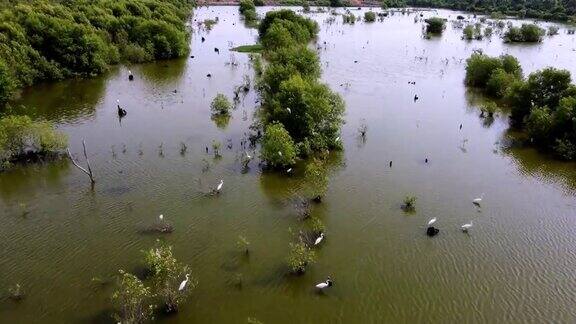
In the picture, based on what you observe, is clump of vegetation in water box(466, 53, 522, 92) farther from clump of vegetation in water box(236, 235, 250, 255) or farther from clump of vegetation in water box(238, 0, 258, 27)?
clump of vegetation in water box(238, 0, 258, 27)

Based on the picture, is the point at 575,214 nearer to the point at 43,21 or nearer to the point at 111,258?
the point at 111,258

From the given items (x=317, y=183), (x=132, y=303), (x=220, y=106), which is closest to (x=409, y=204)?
(x=317, y=183)

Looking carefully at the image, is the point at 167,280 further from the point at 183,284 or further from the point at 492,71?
the point at 492,71

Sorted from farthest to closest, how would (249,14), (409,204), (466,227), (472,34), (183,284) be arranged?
(249,14), (472,34), (409,204), (466,227), (183,284)

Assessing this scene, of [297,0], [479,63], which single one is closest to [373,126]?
[479,63]

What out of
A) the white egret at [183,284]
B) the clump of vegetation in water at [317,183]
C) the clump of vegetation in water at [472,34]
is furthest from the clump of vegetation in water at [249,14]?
the white egret at [183,284]

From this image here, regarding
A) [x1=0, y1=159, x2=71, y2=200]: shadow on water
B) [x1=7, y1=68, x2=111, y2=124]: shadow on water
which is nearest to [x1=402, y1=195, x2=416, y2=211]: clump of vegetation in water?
[x1=0, y1=159, x2=71, y2=200]: shadow on water
